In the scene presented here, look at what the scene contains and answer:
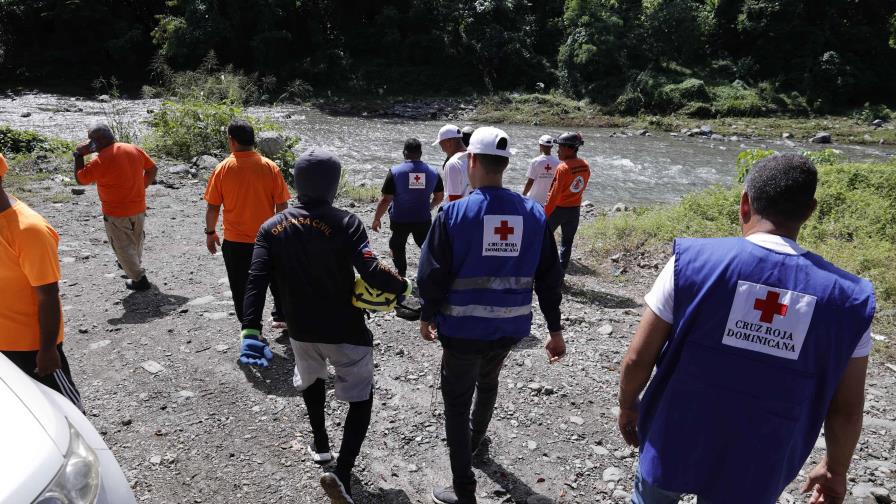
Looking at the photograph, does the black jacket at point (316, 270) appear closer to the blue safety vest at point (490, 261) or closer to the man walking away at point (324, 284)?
the man walking away at point (324, 284)

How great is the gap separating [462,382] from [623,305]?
3930 millimetres

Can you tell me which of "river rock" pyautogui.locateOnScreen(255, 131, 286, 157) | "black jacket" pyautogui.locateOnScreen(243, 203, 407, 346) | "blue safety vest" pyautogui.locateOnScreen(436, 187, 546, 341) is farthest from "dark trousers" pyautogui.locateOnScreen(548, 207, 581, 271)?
"river rock" pyautogui.locateOnScreen(255, 131, 286, 157)

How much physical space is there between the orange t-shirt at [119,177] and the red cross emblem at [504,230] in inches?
183

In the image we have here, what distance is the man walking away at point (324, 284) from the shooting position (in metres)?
2.95

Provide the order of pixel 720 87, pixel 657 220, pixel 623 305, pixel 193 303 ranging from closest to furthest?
pixel 193 303 → pixel 623 305 → pixel 657 220 → pixel 720 87

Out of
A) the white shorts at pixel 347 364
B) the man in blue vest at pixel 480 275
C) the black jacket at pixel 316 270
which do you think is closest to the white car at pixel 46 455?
the black jacket at pixel 316 270

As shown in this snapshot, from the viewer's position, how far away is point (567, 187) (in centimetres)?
671

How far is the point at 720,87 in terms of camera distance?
28484mm

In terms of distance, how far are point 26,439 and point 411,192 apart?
14.1 ft

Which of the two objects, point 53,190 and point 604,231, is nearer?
point 604,231

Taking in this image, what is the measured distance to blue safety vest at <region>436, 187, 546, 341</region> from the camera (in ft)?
9.19

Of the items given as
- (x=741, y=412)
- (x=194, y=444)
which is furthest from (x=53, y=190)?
(x=741, y=412)

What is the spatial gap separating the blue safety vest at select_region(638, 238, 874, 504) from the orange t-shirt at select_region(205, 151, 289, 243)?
344 cm

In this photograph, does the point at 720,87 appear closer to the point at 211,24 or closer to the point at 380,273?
the point at 211,24
